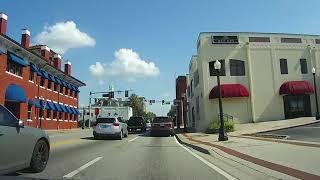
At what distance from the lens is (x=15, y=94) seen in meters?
42.8

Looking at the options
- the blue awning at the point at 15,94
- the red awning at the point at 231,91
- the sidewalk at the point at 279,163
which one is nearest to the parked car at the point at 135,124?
the red awning at the point at 231,91

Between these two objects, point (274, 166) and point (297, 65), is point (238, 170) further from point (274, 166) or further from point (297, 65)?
point (297, 65)

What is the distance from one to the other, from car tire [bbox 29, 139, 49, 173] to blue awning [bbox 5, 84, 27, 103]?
3277 centimetres

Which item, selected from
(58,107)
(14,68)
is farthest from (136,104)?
(14,68)

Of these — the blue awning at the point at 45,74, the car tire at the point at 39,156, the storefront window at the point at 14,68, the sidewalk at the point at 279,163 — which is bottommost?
the sidewalk at the point at 279,163

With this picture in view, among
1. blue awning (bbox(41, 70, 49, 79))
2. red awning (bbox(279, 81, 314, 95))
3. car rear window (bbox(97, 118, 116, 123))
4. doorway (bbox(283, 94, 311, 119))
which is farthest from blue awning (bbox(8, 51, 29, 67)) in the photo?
doorway (bbox(283, 94, 311, 119))

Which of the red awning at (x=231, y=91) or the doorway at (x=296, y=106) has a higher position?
the red awning at (x=231, y=91)

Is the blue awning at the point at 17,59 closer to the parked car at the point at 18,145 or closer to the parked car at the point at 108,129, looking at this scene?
the parked car at the point at 108,129

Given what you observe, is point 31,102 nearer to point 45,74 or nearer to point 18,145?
point 45,74

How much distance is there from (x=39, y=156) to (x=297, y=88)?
1374 inches

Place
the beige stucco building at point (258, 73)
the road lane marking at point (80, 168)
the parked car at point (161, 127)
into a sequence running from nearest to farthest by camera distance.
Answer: the road lane marking at point (80, 168) < the parked car at point (161, 127) < the beige stucco building at point (258, 73)

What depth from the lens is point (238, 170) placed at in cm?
1208

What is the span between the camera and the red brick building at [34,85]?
136ft

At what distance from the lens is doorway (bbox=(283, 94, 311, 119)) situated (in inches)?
1678
